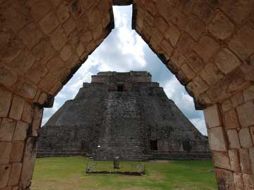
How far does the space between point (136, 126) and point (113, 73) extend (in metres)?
11.7

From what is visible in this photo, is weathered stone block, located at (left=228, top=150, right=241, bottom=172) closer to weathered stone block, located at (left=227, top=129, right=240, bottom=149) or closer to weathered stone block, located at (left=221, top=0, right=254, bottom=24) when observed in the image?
weathered stone block, located at (left=227, top=129, right=240, bottom=149)

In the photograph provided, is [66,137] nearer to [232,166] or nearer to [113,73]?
[113,73]

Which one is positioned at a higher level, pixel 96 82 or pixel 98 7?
pixel 96 82

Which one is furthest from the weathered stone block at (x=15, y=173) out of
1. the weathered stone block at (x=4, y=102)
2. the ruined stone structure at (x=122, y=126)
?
the ruined stone structure at (x=122, y=126)

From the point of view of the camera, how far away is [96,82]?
31344 millimetres

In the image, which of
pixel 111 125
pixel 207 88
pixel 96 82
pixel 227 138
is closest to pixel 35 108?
pixel 207 88

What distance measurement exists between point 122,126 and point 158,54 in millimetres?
18061

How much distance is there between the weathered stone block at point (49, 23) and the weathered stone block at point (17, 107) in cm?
108

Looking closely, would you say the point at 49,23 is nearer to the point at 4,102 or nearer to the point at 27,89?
the point at 27,89

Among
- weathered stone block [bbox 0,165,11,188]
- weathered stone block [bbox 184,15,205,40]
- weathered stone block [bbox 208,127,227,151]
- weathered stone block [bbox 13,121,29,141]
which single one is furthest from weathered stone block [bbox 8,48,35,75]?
weathered stone block [bbox 208,127,227,151]

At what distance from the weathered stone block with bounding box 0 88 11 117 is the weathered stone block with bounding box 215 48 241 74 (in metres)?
2.91

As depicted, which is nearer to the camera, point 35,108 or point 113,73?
point 35,108

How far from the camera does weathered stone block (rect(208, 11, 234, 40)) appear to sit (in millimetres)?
2812

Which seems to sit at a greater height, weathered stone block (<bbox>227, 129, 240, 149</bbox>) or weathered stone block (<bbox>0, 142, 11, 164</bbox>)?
weathered stone block (<bbox>227, 129, 240, 149</bbox>)
